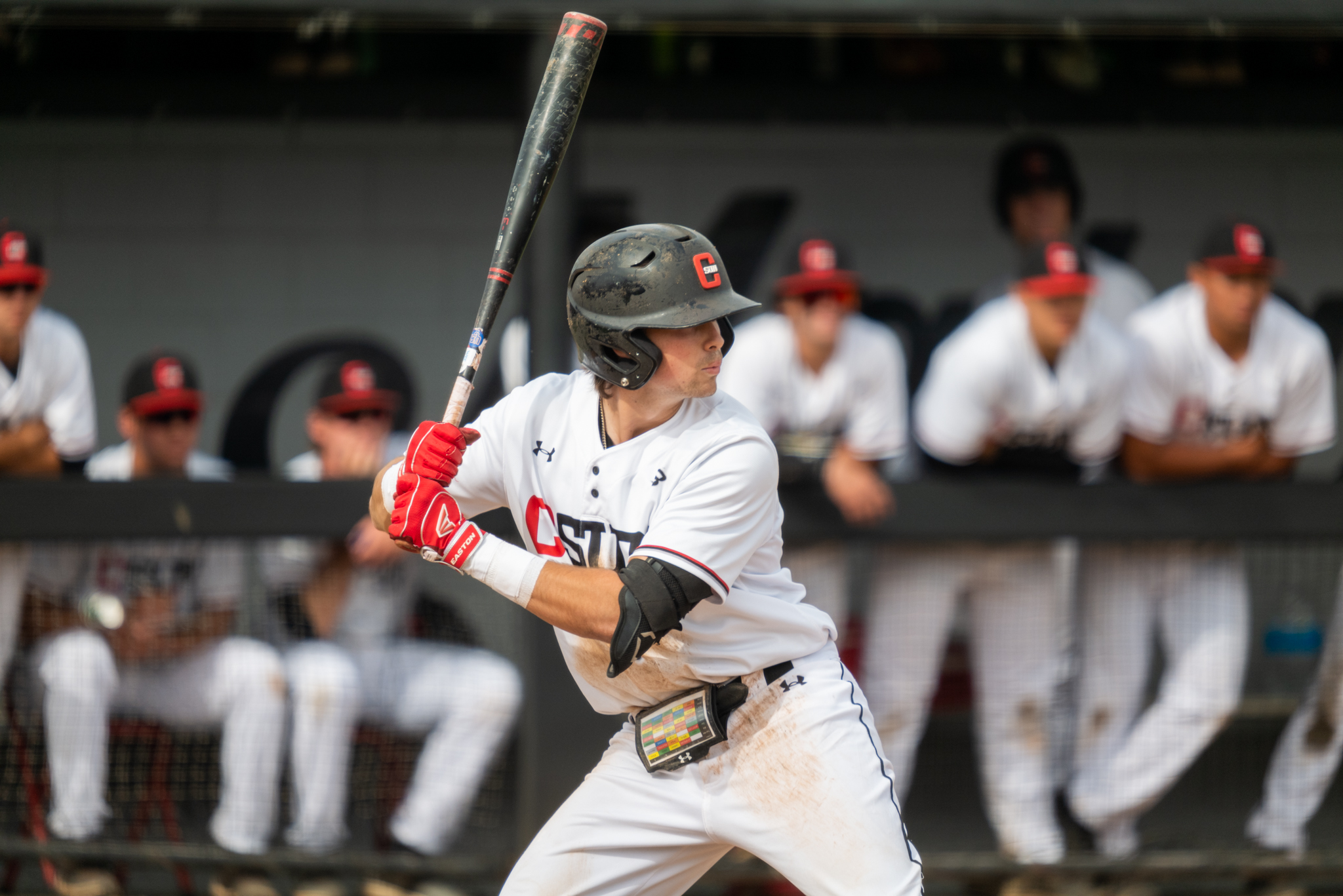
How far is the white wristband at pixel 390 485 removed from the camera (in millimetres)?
2207

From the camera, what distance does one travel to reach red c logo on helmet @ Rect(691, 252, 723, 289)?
2156 millimetres

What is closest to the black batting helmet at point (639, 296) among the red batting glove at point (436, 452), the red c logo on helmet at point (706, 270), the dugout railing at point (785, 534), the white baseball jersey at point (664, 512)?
the red c logo on helmet at point (706, 270)

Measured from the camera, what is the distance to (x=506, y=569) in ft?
6.77

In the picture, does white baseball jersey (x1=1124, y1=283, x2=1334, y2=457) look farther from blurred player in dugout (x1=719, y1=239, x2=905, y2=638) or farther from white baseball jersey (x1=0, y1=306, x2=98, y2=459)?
white baseball jersey (x1=0, y1=306, x2=98, y2=459)

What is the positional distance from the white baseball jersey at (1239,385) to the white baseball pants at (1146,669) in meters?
0.34

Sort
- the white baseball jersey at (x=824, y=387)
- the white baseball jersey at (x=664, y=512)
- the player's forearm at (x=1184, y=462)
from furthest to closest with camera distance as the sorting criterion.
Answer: the white baseball jersey at (x=824, y=387)
the player's forearm at (x=1184, y=462)
the white baseball jersey at (x=664, y=512)

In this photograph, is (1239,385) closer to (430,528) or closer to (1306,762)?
(1306,762)

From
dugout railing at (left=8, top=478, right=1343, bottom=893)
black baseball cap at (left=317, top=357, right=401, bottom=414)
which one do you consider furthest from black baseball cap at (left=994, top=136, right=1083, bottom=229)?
black baseball cap at (left=317, top=357, right=401, bottom=414)

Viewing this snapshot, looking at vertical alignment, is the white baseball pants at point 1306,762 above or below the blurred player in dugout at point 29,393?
below

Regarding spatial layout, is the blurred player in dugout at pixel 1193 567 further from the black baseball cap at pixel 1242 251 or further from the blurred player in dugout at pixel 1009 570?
the blurred player in dugout at pixel 1009 570

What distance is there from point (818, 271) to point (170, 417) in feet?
6.15

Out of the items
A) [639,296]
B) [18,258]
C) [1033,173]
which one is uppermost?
[1033,173]

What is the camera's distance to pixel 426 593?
3.48 m

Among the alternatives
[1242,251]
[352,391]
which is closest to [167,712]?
[352,391]
